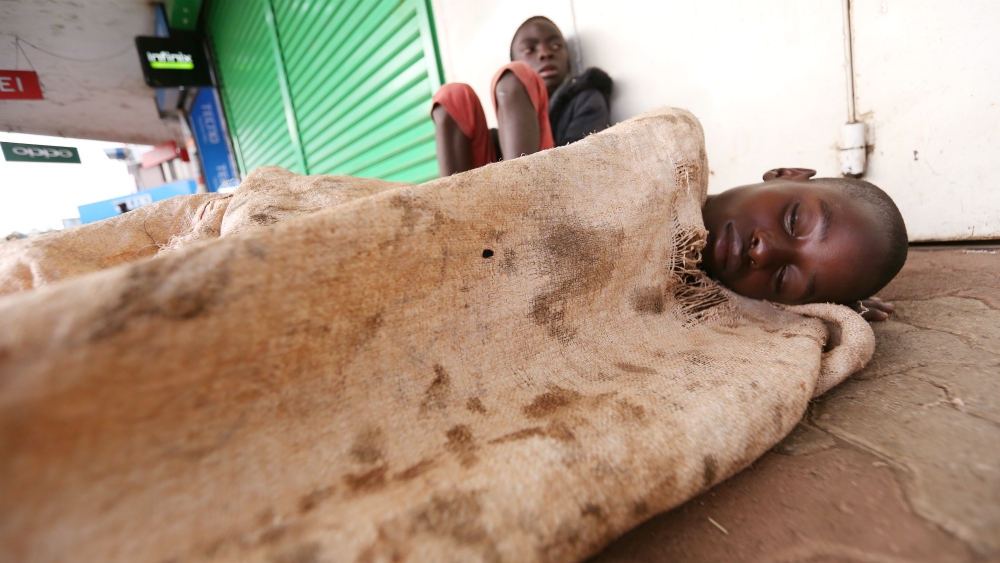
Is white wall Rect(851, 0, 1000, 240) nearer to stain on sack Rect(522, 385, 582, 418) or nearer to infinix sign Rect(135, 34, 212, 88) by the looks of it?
stain on sack Rect(522, 385, 582, 418)

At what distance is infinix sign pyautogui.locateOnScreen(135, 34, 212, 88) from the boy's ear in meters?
7.65

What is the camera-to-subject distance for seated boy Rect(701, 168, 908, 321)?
0.95 meters

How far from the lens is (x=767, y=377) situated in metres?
0.65

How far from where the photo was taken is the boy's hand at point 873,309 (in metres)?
1.04

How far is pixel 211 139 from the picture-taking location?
7.42m

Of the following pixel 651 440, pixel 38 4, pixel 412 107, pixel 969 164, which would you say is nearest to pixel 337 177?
pixel 651 440

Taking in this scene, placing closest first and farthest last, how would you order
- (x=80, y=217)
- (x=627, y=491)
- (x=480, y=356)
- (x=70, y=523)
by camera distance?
(x=70, y=523) → (x=627, y=491) → (x=480, y=356) → (x=80, y=217)

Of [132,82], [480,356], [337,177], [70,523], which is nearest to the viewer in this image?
[70,523]

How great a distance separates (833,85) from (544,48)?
1275 millimetres

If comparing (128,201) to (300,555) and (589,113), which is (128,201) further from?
(300,555)

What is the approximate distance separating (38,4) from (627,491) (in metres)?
7.52

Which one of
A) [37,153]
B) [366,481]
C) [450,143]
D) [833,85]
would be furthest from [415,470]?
[37,153]

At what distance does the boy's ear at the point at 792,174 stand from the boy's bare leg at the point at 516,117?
816 millimetres

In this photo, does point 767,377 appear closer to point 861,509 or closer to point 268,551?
point 861,509
